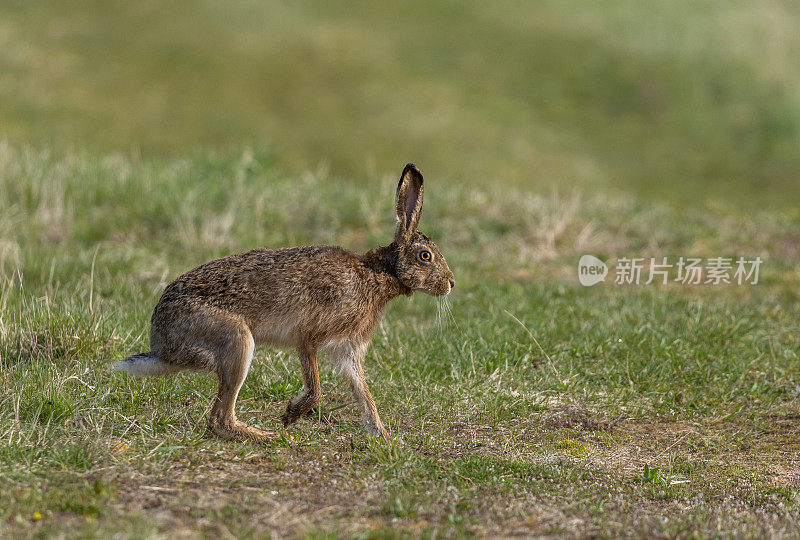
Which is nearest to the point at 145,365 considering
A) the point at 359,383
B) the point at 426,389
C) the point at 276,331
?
the point at 276,331

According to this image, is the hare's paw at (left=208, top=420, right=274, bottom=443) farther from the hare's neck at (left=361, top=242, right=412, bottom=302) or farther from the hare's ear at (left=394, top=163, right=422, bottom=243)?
the hare's ear at (left=394, top=163, right=422, bottom=243)

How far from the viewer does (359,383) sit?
621 centimetres

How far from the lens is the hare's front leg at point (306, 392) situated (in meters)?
6.05

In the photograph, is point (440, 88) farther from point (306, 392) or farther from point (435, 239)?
point (306, 392)

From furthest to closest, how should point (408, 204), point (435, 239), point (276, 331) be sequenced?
point (435, 239), point (408, 204), point (276, 331)

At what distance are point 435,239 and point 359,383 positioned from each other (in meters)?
6.37

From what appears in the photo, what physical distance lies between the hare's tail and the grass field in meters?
0.33

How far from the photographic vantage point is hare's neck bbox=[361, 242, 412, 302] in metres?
6.43

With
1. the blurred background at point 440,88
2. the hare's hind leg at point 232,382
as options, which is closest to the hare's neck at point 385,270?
the hare's hind leg at point 232,382

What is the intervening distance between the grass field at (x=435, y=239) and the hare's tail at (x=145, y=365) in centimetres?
33

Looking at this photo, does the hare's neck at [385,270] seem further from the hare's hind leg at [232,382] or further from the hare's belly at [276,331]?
the hare's hind leg at [232,382]

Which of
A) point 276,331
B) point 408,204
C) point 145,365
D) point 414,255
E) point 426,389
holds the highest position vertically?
point 408,204

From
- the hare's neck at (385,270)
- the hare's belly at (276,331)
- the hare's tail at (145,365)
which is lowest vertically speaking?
the hare's tail at (145,365)

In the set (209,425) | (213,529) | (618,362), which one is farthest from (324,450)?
(618,362)
